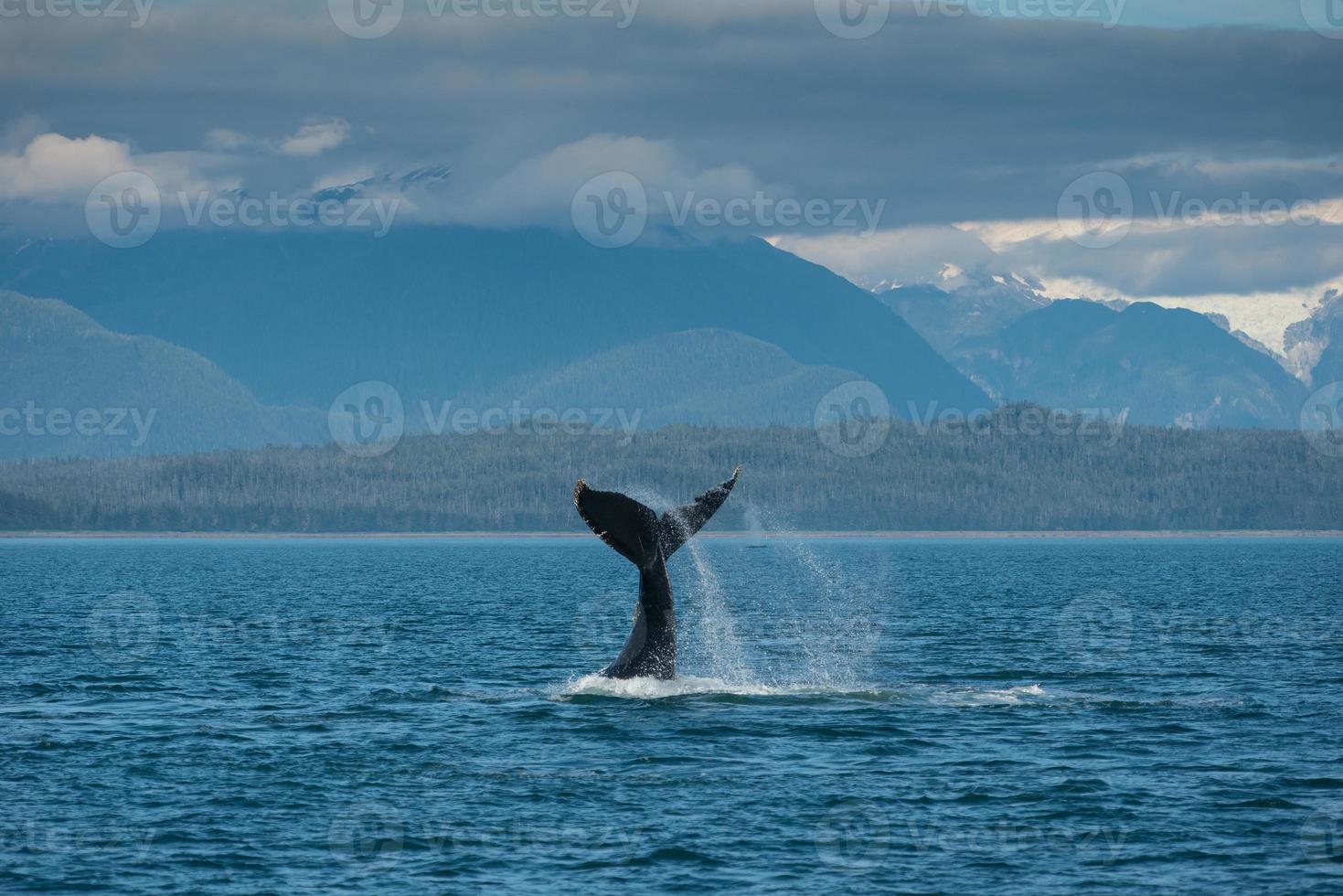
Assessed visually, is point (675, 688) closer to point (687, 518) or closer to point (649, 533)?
point (649, 533)

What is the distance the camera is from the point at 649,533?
3947 centimetres

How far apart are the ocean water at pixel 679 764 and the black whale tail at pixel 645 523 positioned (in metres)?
4.59

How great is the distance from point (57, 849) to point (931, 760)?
60.2 feet

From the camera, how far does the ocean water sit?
29562 millimetres

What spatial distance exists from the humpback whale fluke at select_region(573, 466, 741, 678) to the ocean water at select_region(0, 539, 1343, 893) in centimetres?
248

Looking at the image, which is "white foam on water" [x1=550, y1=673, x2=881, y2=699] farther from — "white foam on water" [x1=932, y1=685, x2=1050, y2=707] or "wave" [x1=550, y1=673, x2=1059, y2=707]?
"white foam on water" [x1=932, y1=685, x2=1050, y2=707]

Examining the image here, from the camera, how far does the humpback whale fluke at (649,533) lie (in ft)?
123

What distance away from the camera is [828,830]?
105ft

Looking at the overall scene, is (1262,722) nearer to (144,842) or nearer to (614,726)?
(614,726)

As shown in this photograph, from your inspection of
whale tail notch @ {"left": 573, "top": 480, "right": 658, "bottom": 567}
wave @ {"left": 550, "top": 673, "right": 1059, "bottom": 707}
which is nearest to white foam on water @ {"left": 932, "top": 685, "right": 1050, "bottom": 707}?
wave @ {"left": 550, "top": 673, "right": 1059, "bottom": 707}

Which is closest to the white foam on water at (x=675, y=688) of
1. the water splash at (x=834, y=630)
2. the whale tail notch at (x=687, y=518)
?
the water splash at (x=834, y=630)

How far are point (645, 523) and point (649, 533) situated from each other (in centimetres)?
32

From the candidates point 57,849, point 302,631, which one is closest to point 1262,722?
point 57,849

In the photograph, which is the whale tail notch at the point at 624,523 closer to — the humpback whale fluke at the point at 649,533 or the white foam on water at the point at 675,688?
the humpback whale fluke at the point at 649,533
